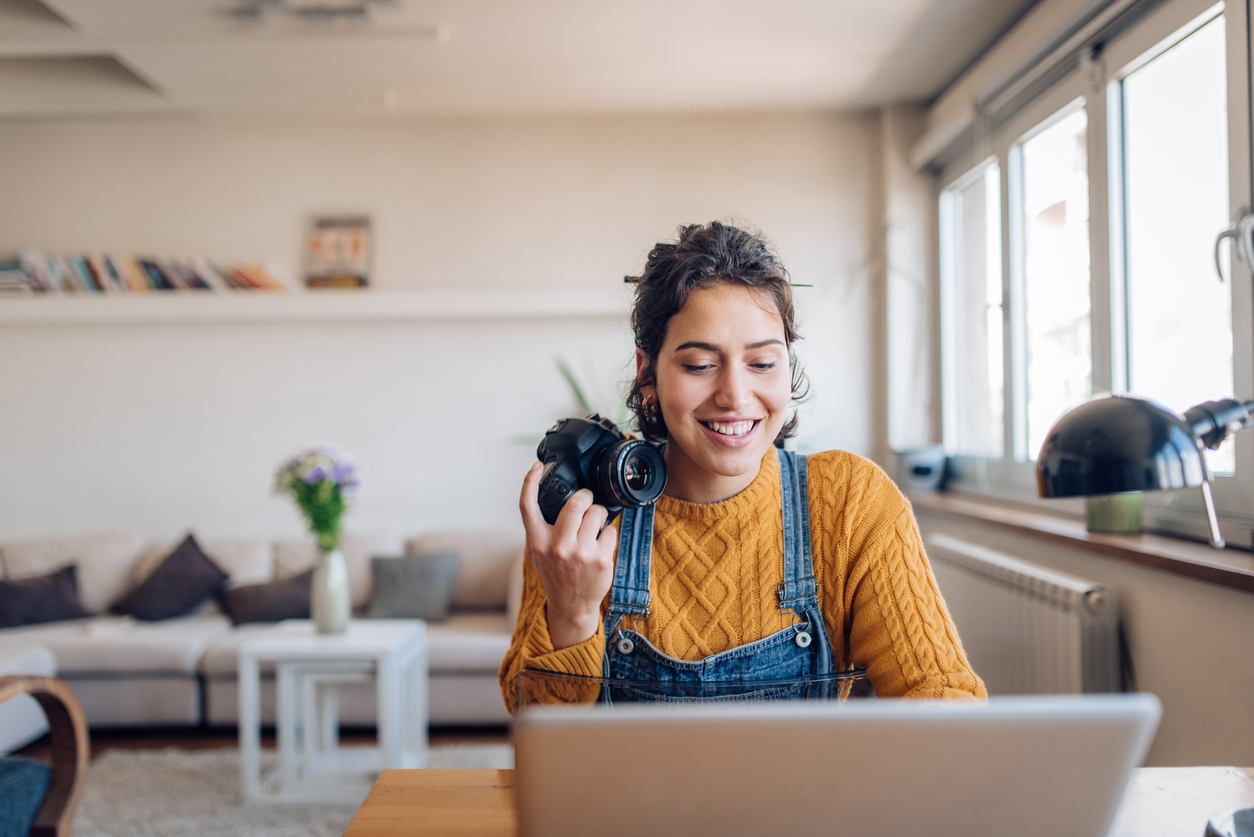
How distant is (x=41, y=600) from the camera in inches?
128

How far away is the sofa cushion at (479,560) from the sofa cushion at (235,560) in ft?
2.04

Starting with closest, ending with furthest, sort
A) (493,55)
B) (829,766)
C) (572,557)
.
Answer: (829,766)
(572,557)
(493,55)

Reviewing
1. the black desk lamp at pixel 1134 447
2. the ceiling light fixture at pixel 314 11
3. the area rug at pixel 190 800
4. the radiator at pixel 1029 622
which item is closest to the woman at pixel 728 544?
the black desk lamp at pixel 1134 447

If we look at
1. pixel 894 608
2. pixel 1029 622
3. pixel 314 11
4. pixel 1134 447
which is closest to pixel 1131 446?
pixel 1134 447

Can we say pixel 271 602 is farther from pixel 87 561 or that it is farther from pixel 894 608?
pixel 894 608

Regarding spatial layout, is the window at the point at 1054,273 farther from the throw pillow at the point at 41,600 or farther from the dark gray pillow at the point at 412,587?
the throw pillow at the point at 41,600

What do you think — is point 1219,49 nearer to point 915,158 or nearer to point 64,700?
point 915,158

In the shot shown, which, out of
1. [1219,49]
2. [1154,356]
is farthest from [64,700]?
[1219,49]

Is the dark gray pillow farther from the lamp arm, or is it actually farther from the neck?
the lamp arm

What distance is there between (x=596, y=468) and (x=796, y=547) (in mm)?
288

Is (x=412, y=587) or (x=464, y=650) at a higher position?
(x=412, y=587)

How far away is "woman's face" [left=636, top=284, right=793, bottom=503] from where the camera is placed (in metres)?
1.01

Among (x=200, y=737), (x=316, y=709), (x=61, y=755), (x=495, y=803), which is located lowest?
(x=200, y=737)

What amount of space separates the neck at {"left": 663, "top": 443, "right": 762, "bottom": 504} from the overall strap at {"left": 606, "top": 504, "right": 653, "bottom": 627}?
5 centimetres
